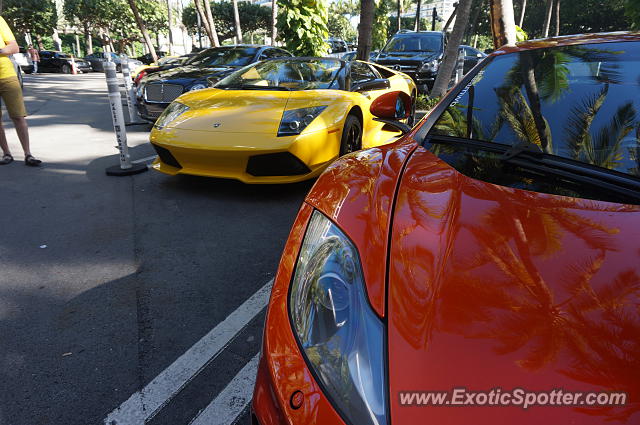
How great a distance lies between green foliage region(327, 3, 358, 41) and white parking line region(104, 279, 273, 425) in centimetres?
7150

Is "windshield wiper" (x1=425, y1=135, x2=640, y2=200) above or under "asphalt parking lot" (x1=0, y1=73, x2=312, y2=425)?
above

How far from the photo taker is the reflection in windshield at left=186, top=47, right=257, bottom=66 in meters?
8.23

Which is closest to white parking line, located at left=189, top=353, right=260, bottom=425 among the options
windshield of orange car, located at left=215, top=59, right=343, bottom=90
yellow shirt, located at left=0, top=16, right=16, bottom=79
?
windshield of orange car, located at left=215, top=59, right=343, bottom=90

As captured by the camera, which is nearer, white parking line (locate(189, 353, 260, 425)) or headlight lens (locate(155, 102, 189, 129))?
white parking line (locate(189, 353, 260, 425))

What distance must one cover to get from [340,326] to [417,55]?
11.0m

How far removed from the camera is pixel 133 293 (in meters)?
2.51

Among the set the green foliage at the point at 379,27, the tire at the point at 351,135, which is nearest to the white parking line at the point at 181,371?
the tire at the point at 351,135

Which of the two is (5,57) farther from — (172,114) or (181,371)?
(181,371)

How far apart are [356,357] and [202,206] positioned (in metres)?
3.15

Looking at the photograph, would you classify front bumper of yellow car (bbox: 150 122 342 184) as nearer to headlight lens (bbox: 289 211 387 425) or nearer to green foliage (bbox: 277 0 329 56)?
headlight lens (bbox: 289 211 387 425)

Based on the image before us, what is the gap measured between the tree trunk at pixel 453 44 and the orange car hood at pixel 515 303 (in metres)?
7.58

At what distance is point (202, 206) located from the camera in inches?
152

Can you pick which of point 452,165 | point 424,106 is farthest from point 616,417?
point 424,106

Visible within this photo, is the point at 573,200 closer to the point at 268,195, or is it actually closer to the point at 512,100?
the point at 512,100
